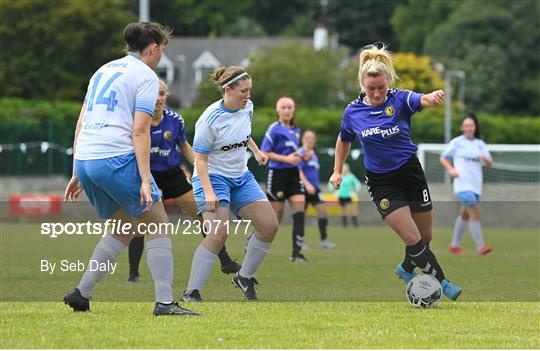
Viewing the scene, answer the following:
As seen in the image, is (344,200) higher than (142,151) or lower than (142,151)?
lower

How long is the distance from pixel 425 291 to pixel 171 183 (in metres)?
3.90

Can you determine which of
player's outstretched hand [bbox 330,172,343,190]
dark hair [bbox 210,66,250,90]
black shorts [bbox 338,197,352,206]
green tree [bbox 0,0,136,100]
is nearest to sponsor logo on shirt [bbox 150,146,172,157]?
dark hair [bbox 210,66,250,90]

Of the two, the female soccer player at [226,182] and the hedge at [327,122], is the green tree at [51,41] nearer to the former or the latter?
the hedge at [327,122]

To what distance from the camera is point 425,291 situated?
9.88m

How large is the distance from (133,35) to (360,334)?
261cm

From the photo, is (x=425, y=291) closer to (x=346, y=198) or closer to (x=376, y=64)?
(x=376, y=64)

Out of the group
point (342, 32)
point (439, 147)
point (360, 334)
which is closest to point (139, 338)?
point (360, 334)

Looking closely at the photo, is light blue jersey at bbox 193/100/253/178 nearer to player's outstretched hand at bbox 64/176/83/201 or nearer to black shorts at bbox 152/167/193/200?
player's outstretched hand at bbox 64/176/83/201

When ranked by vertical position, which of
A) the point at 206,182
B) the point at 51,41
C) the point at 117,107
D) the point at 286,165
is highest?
the point at 117,107

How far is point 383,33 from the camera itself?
342 feet

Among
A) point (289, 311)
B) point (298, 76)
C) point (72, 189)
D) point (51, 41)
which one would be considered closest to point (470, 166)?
point (289, 311)

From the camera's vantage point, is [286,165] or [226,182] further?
[286,165]

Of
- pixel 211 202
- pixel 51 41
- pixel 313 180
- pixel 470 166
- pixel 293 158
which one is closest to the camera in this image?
pixel 211 202

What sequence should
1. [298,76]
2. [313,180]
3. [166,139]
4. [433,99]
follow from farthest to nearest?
[298,76] → [313,180] → [166,139] → [433,99]
